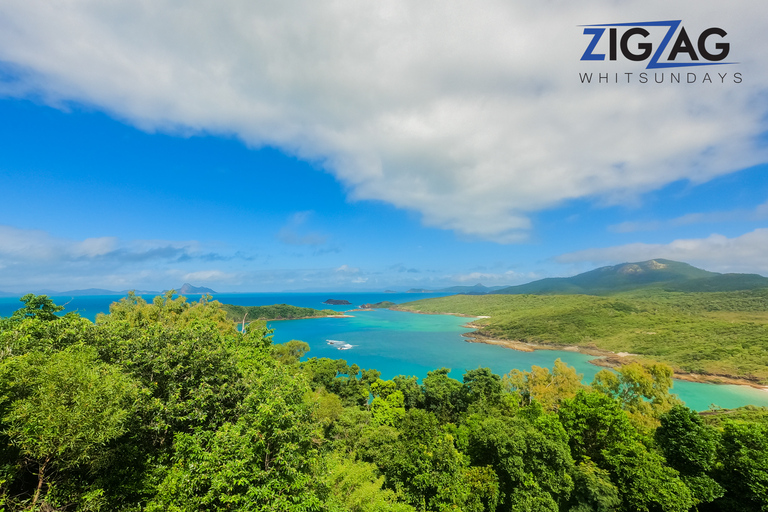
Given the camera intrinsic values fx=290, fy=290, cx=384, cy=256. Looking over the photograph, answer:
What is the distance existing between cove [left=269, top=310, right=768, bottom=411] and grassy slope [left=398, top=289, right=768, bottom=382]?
8471mm

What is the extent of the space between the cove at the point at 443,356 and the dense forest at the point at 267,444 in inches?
1292

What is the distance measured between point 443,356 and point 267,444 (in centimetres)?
6513

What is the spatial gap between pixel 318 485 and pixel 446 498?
305 inches

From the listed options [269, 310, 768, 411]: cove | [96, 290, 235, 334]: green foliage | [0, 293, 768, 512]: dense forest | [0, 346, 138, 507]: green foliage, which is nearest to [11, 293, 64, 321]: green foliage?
[0, 293, 768, 512]: dense forest

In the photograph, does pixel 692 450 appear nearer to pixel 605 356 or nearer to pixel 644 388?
pixel 644 388

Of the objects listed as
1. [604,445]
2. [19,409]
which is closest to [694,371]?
[604,445]

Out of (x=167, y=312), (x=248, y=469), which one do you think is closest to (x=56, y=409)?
(x=248, y=469)

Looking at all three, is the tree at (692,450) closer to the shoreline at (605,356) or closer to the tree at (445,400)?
the tree at (445,400)

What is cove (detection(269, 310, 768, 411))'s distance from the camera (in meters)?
45.6

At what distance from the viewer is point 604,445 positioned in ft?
57.0

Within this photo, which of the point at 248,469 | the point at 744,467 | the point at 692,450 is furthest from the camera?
the point at 692,450

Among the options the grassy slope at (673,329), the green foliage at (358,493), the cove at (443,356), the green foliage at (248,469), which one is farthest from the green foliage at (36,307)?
the grassy slope at (673,329)

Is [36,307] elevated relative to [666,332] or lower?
elevated

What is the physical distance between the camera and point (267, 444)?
858cm
